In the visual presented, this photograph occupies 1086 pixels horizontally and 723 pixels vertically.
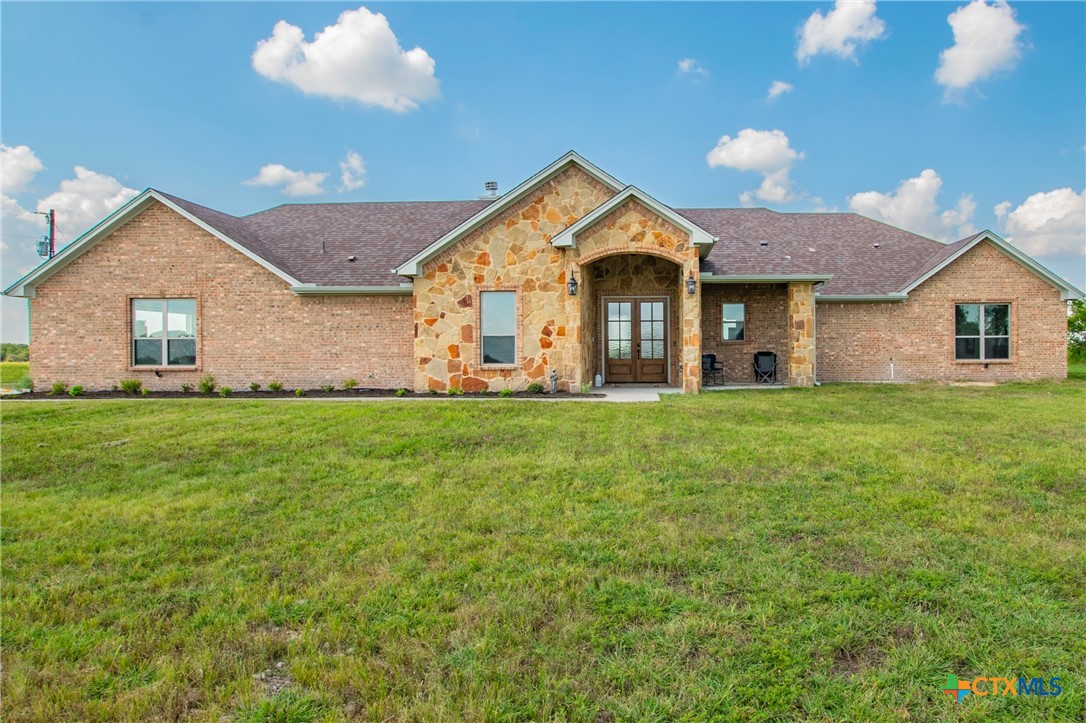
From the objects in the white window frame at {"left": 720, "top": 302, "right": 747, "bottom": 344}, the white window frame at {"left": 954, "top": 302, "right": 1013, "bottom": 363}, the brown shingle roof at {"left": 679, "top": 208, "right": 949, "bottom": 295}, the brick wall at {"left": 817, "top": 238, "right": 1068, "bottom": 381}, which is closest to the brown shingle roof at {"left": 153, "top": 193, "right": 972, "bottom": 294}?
the brown shingle roof at {"left": 679, "top": 208, "right": 949, "bottom": 295}

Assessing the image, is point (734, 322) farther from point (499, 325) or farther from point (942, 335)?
point (499, 325)

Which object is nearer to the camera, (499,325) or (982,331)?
(499,325)

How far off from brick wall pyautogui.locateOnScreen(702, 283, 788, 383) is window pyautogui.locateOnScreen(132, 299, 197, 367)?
46.8ft

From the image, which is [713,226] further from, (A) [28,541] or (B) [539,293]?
(A) [28,541]

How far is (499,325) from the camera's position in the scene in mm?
13180

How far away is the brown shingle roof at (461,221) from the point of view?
49.0ft

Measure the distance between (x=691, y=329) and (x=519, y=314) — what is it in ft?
13.5

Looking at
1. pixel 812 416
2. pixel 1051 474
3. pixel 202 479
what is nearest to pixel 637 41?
pixel 812 416

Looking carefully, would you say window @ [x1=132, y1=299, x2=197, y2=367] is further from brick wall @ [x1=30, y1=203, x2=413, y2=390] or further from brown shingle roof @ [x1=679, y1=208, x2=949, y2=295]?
brown shingle roof @ [x1=679, y1=208, x2=949, y2=295]

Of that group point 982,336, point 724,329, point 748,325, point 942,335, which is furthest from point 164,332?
point 982,336

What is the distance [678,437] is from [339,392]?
365 inches

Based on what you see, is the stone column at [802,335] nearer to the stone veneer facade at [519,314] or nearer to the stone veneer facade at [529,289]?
the stone veneer facade at [519,314]

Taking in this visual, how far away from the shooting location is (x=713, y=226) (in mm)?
19062

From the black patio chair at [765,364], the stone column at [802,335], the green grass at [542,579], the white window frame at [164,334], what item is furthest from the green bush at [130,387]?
the stone column at [802,335]
